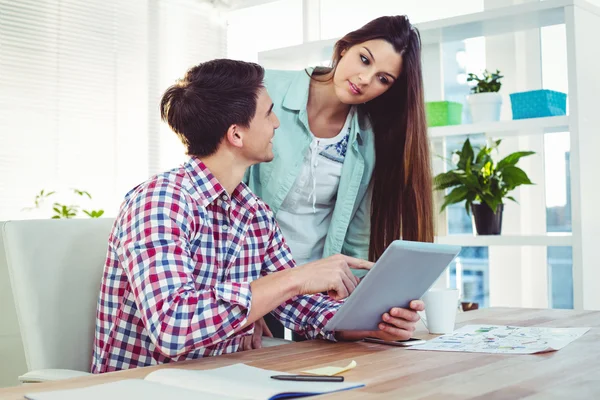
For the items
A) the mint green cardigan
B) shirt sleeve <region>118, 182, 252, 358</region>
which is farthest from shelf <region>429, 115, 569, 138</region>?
shirt sleeve <region>118, 182, 252, 358</region>

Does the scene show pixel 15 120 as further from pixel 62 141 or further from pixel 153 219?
pixel 153 219

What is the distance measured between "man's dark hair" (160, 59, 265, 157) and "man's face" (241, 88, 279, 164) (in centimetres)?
2

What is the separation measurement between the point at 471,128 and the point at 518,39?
926 mm

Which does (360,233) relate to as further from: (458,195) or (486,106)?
(486,106)

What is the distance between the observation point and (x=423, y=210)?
2.02 meters

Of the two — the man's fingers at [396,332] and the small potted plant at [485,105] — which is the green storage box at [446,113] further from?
the man's fingers at [396,332]

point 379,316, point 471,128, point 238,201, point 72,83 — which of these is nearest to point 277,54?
point 471,128

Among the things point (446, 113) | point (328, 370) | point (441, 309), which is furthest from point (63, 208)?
point (328, 370)

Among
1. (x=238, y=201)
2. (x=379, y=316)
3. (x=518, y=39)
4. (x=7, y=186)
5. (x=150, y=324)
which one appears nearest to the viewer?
(x=150, y=324)

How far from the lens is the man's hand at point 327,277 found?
51.1 inches

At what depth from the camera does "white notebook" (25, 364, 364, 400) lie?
892 mm

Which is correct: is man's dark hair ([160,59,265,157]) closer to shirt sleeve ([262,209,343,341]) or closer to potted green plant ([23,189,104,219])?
shirt sleeve ([262,209,343,341])

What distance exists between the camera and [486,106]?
308 cm

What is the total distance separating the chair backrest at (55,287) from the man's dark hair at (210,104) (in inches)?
11.1
